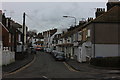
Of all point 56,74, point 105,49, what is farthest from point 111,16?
point 56,74

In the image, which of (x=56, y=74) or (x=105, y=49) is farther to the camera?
(x=105, y=49)

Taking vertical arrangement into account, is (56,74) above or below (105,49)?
below

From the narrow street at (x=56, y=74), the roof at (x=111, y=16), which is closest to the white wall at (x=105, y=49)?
the roof at (x=111, y=16)

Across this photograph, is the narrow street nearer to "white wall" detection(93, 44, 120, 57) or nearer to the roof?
"white wall" detection(93, 44, 120, 57)

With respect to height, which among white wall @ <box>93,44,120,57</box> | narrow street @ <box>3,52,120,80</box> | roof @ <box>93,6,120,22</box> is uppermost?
roof @ <box>93,6,120,22</box>

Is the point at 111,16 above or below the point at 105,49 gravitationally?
above

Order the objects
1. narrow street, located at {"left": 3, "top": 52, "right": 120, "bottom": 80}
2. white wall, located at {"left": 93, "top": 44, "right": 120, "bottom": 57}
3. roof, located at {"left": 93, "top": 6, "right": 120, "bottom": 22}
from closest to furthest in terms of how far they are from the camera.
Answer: narrow street, located at {"left": 3, "top": 52, "right": 120, "bottom": 80}, roof, located at {"left": 93, "top": 6, "right": 120, "bottom": 22}, white wall, located at {"left": 93, "top": 44, "right": 120, "bottom": 57}

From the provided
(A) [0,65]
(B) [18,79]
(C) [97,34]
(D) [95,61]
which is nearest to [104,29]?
(C) [97,34]

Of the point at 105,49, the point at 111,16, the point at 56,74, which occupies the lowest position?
the point at 56,74

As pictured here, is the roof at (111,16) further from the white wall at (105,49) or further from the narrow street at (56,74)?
the narrow street at (56,74)

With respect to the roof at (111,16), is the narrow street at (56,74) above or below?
below

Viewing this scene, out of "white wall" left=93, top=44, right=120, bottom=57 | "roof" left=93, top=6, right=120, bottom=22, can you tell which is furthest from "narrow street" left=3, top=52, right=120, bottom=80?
"roof" left=93, top=6, right=120, bottom=22

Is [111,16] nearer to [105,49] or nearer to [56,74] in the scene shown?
[105,49]

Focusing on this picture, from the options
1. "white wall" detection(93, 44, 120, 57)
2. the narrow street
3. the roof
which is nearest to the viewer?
the narrow street
